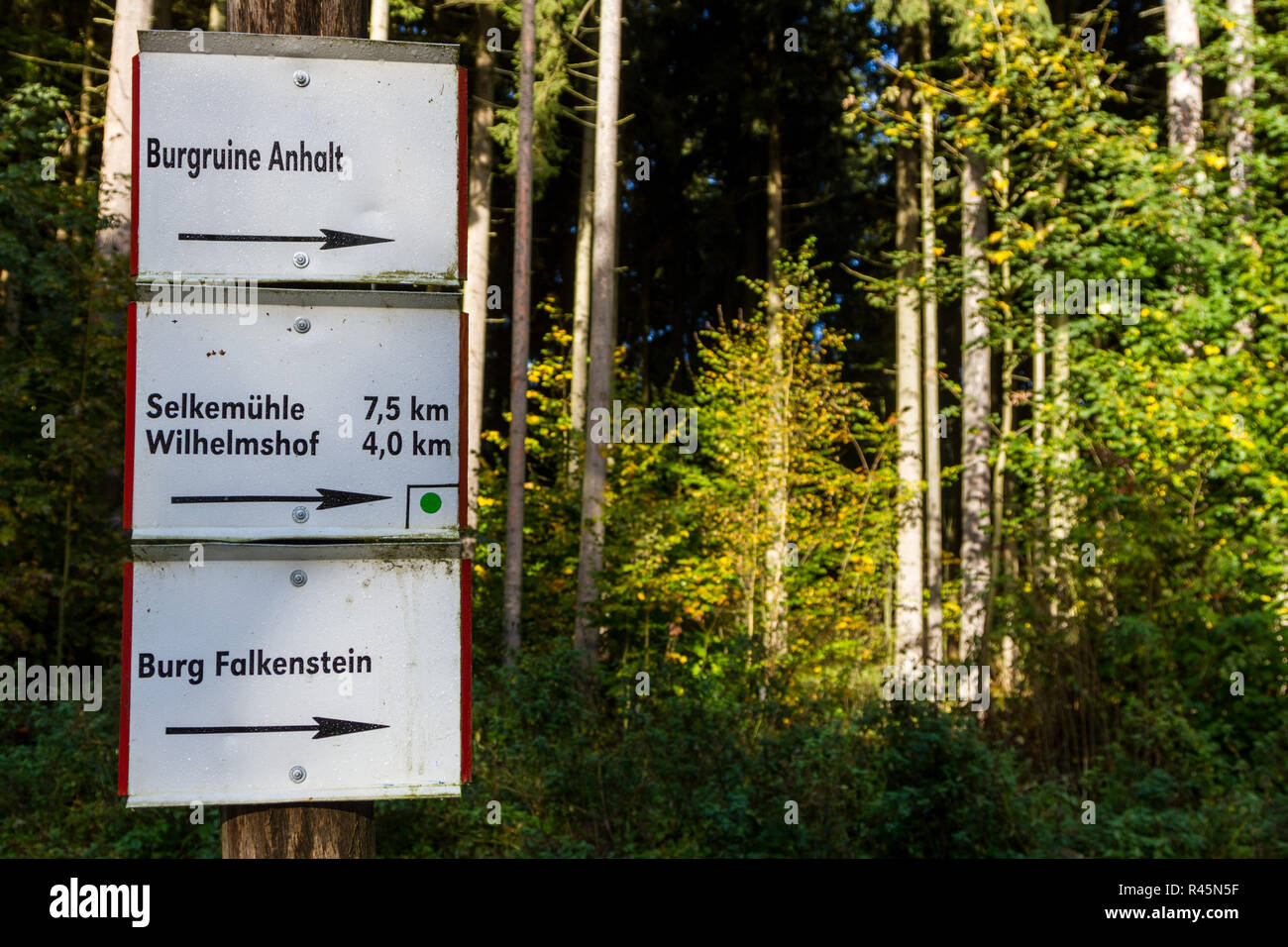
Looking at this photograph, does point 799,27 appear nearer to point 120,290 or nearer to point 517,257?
point 517,257

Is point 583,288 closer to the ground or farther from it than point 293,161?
farther from it

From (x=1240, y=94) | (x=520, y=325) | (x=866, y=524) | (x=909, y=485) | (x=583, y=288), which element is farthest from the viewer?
(x=583, y=288)

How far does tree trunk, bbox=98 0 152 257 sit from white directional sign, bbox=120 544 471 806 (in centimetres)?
1010

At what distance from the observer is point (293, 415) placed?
2193 mm

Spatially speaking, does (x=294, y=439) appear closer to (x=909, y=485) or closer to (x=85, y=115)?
(x=909, y=485)

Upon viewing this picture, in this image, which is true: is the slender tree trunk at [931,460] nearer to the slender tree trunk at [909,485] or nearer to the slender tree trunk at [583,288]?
the slender tree trunk at [909,485]
